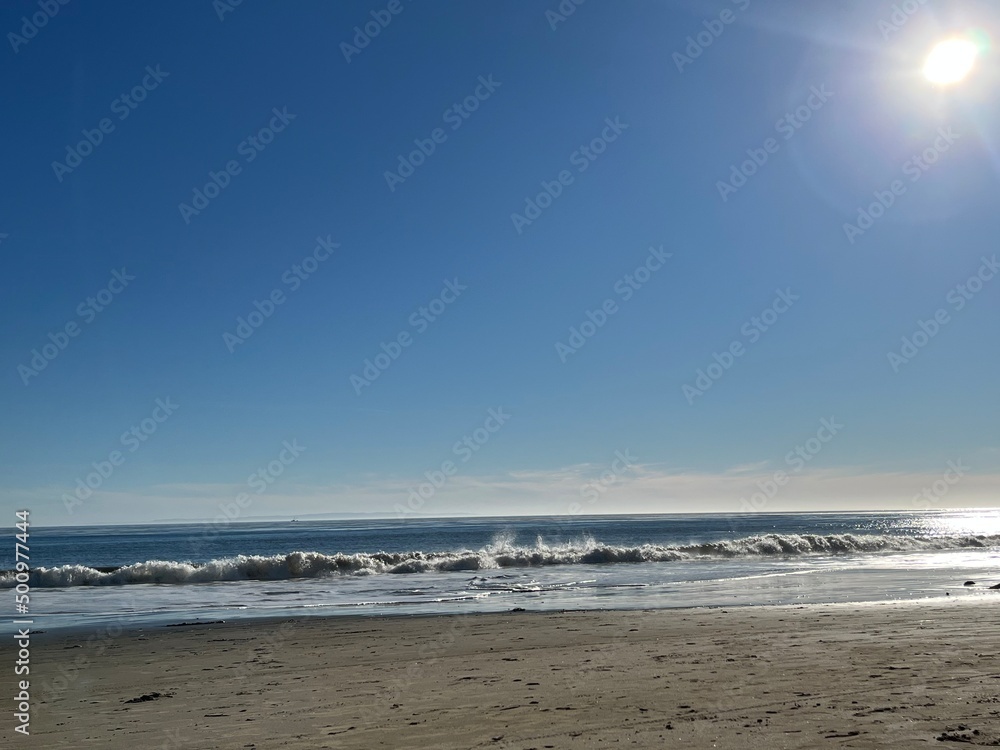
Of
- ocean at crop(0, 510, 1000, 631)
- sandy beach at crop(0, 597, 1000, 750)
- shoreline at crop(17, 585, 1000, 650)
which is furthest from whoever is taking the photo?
ocean at crop(0, 510, 1000, 631)

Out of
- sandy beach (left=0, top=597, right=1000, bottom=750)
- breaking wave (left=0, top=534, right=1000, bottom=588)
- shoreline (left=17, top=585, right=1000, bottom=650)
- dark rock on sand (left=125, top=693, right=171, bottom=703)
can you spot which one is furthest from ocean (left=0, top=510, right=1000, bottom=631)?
dark rock on sand (left=125, top=693, right=171, bottom=703)

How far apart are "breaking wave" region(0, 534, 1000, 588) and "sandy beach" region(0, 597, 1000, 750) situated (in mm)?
19424

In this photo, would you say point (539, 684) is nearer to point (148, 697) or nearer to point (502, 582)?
point (148, 697)

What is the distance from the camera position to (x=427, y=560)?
40.4 m

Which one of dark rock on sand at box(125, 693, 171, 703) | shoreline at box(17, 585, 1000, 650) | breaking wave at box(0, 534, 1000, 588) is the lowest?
breaking wave at box(0, 534, 1000, 588)

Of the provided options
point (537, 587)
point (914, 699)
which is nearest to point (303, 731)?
point (914, 699)

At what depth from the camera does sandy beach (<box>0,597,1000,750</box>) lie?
23.5 ft

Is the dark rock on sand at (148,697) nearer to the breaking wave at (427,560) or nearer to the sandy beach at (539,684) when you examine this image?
the sandy beach at (539,684)

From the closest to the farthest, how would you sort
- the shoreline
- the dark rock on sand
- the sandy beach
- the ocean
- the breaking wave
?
the sandy beach
the dark rock on sand
the shoreline
the ocean
the breaking wave

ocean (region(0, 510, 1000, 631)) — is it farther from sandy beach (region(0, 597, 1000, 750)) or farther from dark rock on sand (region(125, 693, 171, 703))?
dark rock on sand (region(125, 693, 171, 703))

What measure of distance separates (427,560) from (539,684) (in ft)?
104

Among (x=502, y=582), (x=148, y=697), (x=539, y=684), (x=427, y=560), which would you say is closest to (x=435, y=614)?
(x=148, y=697)

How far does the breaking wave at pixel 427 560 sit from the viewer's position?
113 ft

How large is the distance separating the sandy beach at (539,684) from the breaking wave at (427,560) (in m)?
19.4
